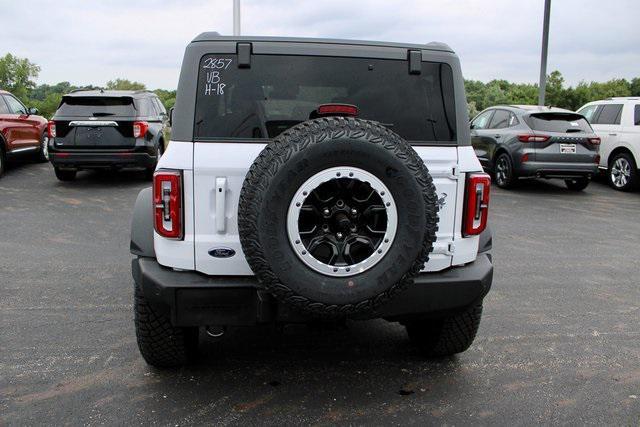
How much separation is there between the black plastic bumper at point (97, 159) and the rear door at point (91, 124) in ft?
0.40

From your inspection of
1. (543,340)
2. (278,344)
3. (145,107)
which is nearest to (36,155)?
(145,107)

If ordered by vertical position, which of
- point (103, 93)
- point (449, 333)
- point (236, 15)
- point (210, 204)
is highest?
point (236, 15)

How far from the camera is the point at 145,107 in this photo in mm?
11227

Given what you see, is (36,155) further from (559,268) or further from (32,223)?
(559,268)

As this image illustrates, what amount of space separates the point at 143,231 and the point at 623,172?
11174 millimetres

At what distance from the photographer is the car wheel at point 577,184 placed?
1183 centimetres

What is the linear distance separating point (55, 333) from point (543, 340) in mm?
3306

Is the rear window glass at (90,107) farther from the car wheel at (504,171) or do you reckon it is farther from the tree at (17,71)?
the tree at (17,71)

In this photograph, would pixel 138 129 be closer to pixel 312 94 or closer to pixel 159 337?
pixel 159 337

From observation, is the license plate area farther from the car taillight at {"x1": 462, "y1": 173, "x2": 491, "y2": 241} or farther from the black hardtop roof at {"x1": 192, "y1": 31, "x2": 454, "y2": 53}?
the car taillight at {"x1": 462, "y1": 173, "x2": 491, "y2": 241}

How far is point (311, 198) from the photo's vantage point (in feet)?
9.27

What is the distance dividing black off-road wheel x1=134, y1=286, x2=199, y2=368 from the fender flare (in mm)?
227

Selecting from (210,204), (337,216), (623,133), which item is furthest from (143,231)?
(623,133)

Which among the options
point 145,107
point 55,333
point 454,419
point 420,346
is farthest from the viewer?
point 145,107
